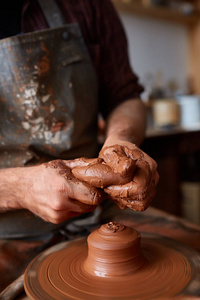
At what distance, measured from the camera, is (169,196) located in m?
2.61

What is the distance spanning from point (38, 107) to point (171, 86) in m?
3.04

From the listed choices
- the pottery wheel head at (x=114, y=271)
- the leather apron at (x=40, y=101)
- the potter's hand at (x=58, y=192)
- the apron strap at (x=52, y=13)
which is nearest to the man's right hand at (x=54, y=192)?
the potter's hand at (x=58, y=192)

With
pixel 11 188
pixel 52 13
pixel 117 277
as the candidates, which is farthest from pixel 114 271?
pixel 52 13

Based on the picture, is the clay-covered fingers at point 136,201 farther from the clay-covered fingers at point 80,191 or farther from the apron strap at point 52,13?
the apron strap at point 52,13

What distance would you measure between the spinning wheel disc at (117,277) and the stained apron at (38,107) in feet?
0.65

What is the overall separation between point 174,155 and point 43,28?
170cm

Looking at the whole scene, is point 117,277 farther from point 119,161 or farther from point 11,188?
point 11,188

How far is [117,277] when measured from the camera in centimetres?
80

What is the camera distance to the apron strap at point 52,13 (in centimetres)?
123

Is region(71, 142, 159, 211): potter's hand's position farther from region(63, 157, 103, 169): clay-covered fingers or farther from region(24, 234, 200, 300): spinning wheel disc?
region(24, 234, 200, 300): spinning wheel disc

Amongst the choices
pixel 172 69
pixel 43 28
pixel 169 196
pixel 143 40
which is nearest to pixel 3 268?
pixel 43 28

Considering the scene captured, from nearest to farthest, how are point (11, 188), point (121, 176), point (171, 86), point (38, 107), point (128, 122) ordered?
point (121, 176), point (11, 188), point (38, 107), point (128, 122), point (171, 86)

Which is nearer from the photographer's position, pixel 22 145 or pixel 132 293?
pixel 132 293

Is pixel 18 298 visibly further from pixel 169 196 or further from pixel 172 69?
pixel 172 69
